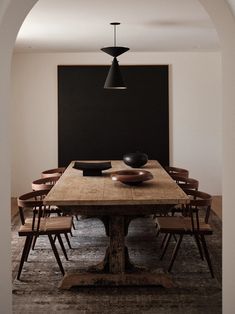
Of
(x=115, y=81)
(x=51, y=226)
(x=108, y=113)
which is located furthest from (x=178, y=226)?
(x=108, y=113)

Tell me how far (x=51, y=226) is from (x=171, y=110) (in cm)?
469

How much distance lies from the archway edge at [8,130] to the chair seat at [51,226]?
1966 mm

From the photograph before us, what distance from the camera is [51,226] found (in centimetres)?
452

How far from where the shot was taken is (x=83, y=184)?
15.8ft

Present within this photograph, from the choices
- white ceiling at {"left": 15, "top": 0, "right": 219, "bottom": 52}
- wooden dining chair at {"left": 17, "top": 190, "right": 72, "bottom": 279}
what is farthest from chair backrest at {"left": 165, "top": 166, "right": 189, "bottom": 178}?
wooden dining chair at {"left": 17, "top": 190, "right": 72, "bottom": 279}

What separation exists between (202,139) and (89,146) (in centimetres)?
198

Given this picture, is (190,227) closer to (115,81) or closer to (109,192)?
(109,192)

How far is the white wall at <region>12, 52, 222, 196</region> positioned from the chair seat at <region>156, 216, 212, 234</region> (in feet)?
13.5

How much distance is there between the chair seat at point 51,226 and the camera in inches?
172

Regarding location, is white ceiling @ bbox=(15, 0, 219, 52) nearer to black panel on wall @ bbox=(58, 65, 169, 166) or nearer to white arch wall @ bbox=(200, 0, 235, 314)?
black panel on wall @ bbox=(58, 65, 169, 166)
